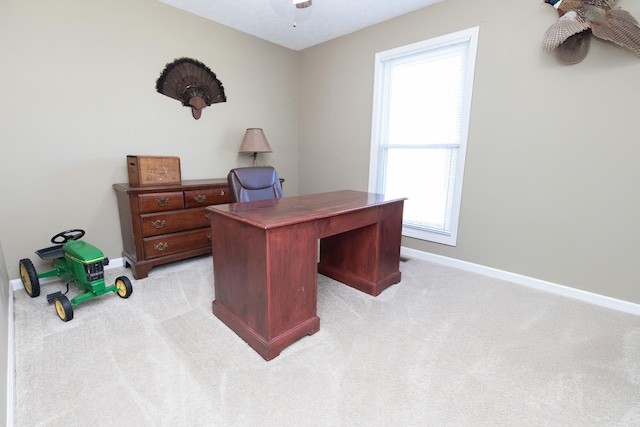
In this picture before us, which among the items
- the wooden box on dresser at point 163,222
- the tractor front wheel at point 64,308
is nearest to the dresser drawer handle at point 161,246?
the wooden box on dresser at point 163,222

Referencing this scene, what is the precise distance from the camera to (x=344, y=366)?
5.24 ft

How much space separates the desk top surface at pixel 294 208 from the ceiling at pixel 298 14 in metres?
1.88

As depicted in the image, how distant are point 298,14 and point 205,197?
2110 millimetres

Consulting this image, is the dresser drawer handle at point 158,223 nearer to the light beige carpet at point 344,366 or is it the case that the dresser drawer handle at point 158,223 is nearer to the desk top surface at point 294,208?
the light beige carpet at point 344,366

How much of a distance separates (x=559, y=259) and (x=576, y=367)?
3.59 ft

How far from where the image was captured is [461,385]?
4.87 ft

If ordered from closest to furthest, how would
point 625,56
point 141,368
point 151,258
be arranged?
point 141,368 → point 625,56 → point 151,258

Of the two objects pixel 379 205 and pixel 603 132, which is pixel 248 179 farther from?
pixel 603 132

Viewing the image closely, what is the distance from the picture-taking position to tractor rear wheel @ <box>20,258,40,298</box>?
2.17 meters

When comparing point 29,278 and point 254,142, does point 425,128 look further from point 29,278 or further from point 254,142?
point 29,278

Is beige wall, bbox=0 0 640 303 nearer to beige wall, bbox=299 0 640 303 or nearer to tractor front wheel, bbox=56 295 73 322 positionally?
beige wall, bbox=299 0 640 303

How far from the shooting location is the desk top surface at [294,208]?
162 cm

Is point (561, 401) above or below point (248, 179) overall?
below

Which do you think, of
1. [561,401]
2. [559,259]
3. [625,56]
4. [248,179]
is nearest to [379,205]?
[248,179]
